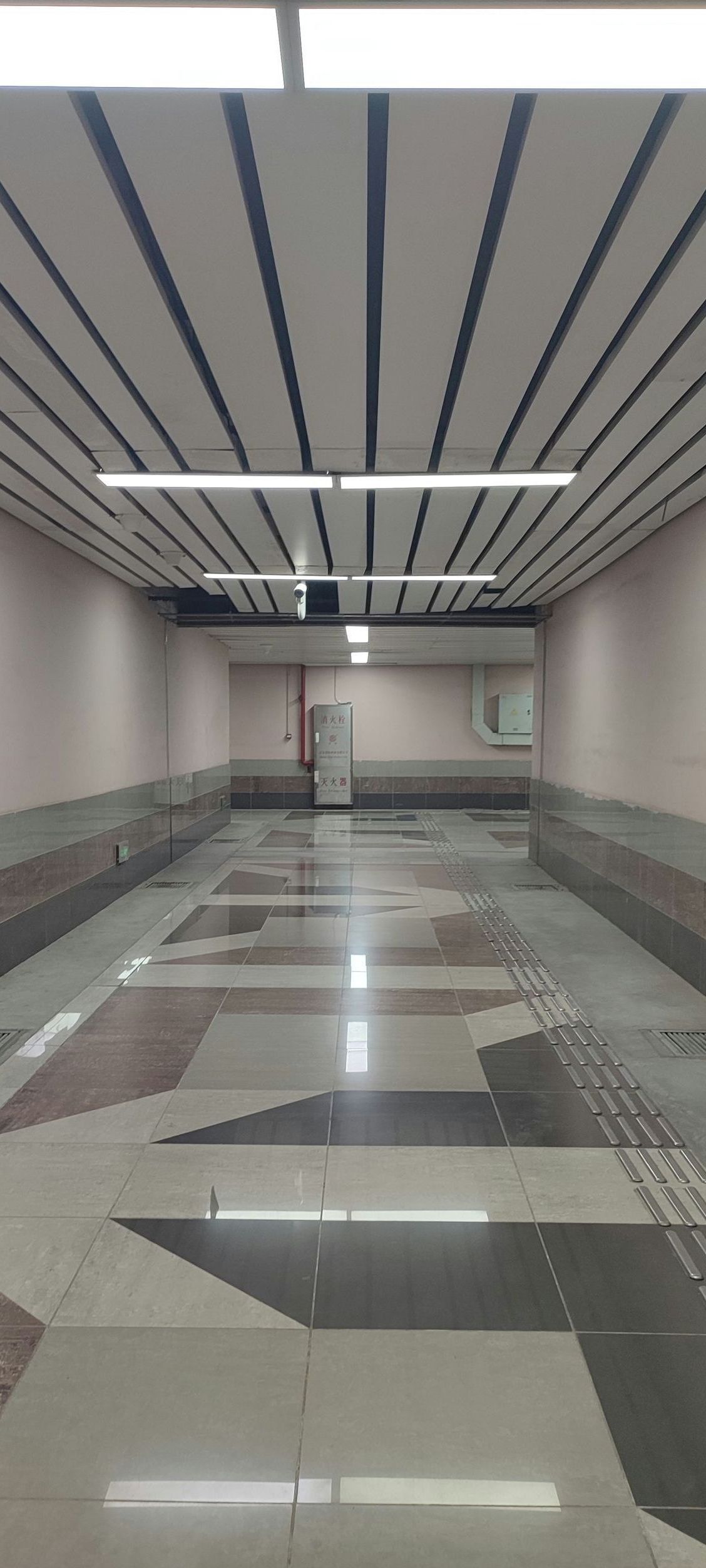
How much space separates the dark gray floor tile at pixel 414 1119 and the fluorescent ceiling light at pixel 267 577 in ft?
19.1

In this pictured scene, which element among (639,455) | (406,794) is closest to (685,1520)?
(639,455)

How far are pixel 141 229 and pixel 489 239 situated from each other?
1.13m

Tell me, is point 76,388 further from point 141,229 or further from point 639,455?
point 639,455

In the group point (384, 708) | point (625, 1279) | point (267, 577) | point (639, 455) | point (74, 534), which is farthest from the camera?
point (384, 708)

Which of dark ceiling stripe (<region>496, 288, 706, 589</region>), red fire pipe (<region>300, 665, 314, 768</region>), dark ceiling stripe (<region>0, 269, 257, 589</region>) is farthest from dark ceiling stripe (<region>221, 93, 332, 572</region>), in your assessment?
red fire pipe (<region>300, 665, 314, 768</region>)

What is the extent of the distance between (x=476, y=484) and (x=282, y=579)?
388 centimetres

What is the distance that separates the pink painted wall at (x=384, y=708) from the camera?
59.2 feet

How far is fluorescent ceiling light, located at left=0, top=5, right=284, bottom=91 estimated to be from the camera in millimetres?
1861

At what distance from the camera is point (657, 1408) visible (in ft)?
6.88

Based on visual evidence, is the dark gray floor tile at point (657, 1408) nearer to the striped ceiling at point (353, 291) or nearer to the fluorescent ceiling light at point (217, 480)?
the striped ceiling at point (353, 291)

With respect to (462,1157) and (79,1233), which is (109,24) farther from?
A: (462,1157)

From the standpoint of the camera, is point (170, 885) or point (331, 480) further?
point (170, 885)

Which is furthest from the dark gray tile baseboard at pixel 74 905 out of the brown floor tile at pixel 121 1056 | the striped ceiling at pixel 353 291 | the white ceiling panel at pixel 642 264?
the white ceiling panel at pixel 642 264

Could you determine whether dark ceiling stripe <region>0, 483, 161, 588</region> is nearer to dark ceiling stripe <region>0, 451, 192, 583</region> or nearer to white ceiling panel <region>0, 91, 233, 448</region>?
dark ceiling stripe <region>0, 451, 192, 583</region>
